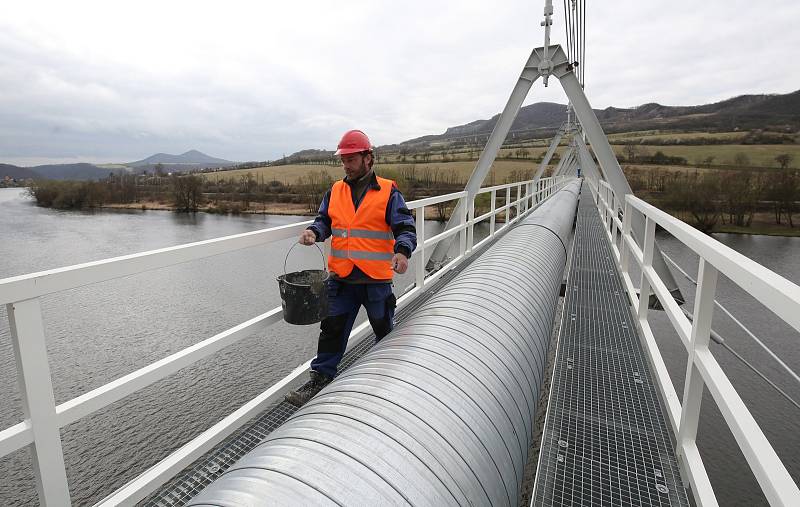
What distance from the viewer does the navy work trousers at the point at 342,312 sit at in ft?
9.65

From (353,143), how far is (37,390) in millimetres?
1927

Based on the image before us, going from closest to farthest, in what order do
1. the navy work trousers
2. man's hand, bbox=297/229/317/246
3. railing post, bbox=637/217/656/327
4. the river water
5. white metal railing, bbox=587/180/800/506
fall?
white metal railing, bbox=587/180/800/506 < man's hand, bbox=297/229/317/246 < the navy work trousers < railing post, bbox=637/217/656/327 < the river water

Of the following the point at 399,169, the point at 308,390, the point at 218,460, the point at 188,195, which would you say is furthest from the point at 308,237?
the point at 399,169

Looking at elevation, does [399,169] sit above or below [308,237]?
above

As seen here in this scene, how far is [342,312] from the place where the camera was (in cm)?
298

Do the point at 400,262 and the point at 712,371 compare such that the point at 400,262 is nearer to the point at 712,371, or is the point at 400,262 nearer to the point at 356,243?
the point at 356,243

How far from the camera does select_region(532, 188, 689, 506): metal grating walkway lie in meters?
2.00

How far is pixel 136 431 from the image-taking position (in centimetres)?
703

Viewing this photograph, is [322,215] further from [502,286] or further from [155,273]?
[155,273]

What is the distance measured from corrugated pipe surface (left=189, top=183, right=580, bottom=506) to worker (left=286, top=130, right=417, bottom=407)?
543 millimetres

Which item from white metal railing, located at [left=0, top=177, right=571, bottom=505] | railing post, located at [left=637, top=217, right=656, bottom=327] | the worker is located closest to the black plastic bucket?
the worker

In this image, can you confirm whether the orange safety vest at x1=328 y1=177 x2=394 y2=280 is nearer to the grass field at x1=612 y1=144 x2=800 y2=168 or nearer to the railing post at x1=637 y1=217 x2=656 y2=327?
the railing post at x1=637 y1=217 x2=656 y2=327

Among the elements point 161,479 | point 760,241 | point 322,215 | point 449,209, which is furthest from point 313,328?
point 760,241

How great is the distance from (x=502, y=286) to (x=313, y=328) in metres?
10.1
